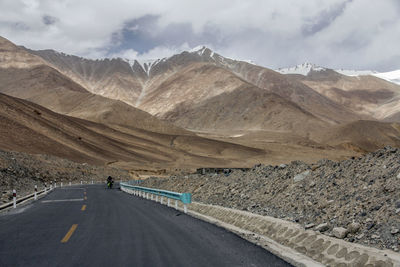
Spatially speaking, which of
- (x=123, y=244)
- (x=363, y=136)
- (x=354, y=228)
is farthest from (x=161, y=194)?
(x=363, y=136)

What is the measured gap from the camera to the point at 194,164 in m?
111

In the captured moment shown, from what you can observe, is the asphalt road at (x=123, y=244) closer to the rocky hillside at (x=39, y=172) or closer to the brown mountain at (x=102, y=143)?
the rocky hillside at (x=39, y=172)

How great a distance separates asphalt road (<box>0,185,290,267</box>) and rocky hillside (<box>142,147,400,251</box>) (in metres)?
2.24

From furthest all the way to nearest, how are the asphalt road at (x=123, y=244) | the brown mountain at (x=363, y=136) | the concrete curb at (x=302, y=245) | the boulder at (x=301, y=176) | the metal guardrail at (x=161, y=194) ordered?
the brown mountain at (x=363, y=136) < the metal guardrail at (x=161, y=194) < the boulder at (x=301, y=176) < the asphalt road at (x=123, y=244) < the concrete curb at (x=302, y=245)

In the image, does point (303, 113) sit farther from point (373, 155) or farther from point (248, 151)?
point (373, 155)

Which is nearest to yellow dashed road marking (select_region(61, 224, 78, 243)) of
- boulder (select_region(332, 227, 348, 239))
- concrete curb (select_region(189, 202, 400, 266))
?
concrete curb (select_region(189, 202, 400, 266))

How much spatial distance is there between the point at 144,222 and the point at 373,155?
8.46m

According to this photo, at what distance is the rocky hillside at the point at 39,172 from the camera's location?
45294 mm

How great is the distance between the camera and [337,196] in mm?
12492

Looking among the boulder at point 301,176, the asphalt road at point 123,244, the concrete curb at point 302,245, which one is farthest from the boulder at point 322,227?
the boulder at point 301,176

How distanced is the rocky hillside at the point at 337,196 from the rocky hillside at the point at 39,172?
28.1 m

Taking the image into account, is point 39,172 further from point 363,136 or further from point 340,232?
point 363,136

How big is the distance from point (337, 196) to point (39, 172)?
5784cm

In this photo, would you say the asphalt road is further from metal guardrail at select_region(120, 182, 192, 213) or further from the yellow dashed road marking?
metal guardrail at select_region(120, 182, 192, 213)
